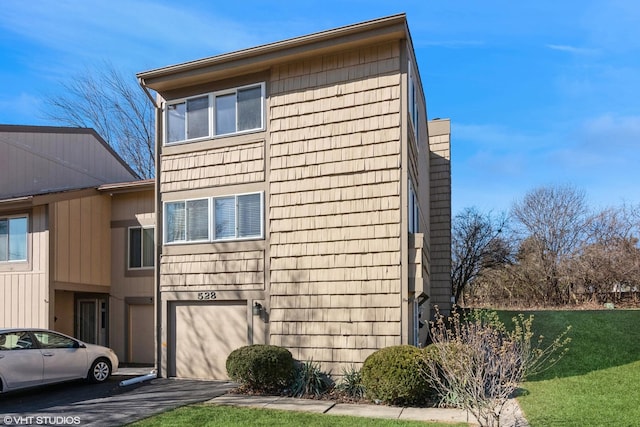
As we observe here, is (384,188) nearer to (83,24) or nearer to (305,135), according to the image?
(305,135)

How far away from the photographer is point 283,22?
1365 cm


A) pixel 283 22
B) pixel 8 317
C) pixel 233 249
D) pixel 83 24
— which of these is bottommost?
pixel 8 317

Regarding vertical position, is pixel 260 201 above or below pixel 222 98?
below

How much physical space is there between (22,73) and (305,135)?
18.1m

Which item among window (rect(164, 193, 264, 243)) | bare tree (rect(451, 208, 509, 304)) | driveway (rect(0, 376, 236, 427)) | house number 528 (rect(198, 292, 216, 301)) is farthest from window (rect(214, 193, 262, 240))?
bare tree (rect(451, 208, 509, 304))

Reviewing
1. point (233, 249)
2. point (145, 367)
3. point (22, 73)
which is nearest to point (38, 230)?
point (145, 367)

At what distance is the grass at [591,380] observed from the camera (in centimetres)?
799

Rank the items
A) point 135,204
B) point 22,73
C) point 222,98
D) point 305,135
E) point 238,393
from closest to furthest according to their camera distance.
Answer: point 238,393 < point 305,135 < point 222,98 < point 135,204 < point 22,73

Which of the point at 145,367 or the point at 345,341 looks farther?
the point at 145,367

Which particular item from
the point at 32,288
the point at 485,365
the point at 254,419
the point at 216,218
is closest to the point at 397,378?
the point at 485,365

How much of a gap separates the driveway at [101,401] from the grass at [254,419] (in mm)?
523

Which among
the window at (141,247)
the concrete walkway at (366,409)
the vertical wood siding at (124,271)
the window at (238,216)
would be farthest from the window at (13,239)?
the concrete walkway at (366,409)

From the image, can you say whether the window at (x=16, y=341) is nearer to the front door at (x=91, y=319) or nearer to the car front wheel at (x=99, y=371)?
the car front wheel at (x=99, y=371)

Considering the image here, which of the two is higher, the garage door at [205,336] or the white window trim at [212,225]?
the white window trim at [212,225]
